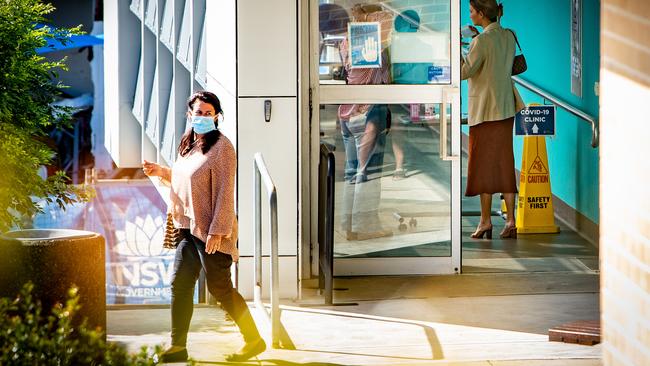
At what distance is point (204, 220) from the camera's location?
6.76 meters

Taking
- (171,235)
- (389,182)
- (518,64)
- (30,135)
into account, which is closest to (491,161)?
(518,64)

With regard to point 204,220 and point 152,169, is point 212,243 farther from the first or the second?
point 152,169

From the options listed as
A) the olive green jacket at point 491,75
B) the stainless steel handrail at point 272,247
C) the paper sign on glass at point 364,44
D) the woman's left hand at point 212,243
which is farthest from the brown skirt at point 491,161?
the woman's left hand at point 212,243

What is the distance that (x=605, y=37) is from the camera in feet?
12.3

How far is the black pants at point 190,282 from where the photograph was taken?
6852 mm

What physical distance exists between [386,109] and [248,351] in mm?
2990

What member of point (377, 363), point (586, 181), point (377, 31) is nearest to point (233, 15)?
point (377, 31)

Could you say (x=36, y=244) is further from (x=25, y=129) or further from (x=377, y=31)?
(x=377, y=31)

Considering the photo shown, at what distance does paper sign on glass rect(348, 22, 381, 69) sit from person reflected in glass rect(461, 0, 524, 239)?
166 cm

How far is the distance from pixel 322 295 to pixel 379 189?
1016 millimetres

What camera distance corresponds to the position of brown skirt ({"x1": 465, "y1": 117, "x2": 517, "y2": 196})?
36.8 feet

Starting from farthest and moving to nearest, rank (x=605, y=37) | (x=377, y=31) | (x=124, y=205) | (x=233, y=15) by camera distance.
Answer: (x=124, y=205) → (x=377, y=31) → (x=233, y=15) → (x=605, y=37)

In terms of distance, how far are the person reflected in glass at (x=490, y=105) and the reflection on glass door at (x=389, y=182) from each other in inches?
63.0

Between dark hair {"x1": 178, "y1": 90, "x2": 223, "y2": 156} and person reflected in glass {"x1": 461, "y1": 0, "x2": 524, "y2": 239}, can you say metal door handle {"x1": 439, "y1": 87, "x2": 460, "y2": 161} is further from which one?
dark hair {"x1": 178, "y1": 90, "x2": 223, "y2": 156}
